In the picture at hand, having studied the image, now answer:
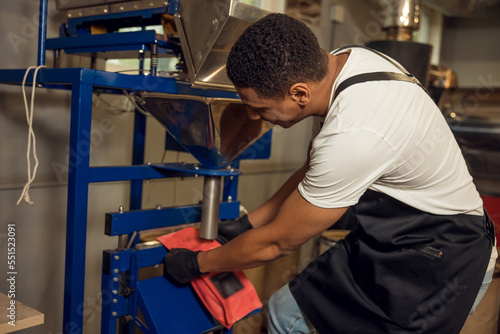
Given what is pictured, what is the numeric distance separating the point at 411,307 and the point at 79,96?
100 cm

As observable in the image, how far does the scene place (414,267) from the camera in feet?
4.04

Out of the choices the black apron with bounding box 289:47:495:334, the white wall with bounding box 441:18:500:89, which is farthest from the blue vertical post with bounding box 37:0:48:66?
the white wall with bounding box 441:18:500:89

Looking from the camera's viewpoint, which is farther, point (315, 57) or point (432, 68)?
point (432, 68)

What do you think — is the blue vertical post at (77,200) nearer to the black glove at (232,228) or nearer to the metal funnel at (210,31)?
the metal funnel at (210,31)

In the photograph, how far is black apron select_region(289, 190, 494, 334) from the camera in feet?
4.01

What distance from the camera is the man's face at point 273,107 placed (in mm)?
1122

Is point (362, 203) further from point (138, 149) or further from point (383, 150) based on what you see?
point (138, 149)

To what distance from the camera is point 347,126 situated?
101cm

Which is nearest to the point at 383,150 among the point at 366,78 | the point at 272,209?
the point at 366,78

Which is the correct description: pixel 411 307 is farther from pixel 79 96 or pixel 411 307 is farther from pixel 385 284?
pixel 79 96

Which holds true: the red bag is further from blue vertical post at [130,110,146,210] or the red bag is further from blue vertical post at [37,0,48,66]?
blue vertical post at [37,0,48,66]

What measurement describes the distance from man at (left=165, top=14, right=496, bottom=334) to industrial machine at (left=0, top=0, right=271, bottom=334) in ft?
0.43

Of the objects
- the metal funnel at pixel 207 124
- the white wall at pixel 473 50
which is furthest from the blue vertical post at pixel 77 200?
the white wall at pixel 473 50

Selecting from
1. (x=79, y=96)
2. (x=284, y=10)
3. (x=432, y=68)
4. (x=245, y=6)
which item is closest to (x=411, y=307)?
(x=245, y=6)
